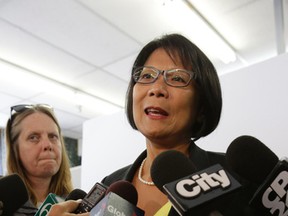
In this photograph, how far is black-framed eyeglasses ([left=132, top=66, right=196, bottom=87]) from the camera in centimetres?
89

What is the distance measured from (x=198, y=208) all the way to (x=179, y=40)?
2.13 feet

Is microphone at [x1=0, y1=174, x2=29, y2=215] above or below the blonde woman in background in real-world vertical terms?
below

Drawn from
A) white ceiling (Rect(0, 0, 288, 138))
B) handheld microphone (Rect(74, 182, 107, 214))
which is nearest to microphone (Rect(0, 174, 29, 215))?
handheld microphone (Rect(74, 182, 107, 214))

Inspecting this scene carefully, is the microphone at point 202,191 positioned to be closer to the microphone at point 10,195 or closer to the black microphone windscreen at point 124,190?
the black microphone windscreen at point 124,190

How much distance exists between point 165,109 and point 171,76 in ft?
0.33

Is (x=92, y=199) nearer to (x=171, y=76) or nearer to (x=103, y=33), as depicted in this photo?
(x=171, y=76)

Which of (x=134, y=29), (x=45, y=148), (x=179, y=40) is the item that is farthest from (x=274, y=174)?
(x=134, y=29)

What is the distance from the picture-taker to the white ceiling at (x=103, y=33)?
100 inches

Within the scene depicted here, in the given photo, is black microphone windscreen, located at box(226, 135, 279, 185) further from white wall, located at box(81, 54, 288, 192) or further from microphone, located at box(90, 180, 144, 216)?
white wall, located at box(81, 54, 288, 192)

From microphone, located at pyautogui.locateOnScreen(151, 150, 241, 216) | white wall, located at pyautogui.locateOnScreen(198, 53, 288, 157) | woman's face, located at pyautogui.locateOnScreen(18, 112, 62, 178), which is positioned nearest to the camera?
microphone, located at pyautogui.locateOnScreen(151, 150, 241, 216)

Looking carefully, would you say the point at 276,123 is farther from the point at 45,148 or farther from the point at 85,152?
the point at 85,152

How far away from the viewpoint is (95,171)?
223 cm

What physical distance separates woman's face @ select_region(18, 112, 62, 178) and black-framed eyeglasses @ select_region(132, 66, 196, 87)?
0.58m

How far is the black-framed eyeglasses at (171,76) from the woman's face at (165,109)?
0.04 feet
